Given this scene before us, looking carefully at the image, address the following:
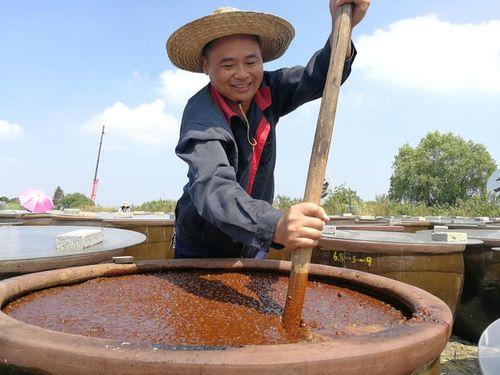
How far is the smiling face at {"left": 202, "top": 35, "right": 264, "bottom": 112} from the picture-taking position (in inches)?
73.0

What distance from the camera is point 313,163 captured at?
4.39 ft

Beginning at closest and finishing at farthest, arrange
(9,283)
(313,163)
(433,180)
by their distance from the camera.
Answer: (313,163), (9,283), (433,180)

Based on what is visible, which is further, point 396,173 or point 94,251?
point 396,173

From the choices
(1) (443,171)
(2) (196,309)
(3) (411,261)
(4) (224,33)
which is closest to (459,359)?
(3) (411,261)

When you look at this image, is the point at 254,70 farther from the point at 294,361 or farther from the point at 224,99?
the point at 294,361

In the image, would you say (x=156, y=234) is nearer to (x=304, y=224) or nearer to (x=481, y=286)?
(x=481, y=286)

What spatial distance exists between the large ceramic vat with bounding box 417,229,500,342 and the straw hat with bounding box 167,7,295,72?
2.43 metres

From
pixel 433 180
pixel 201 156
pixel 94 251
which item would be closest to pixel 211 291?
pixel 201 156

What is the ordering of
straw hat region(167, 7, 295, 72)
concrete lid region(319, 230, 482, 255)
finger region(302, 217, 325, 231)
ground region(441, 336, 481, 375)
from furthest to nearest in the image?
ground region(441, 336, 481, 375) < concrete lid region(319, 230, 482, 255) < straw hat region(167, 7, 295, 72) < finger region(302, 217, 325, 231)

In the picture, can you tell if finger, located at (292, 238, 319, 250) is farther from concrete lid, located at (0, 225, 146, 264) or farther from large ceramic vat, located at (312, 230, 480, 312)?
large ceramic vat, located at (312, 230, 480, 312)

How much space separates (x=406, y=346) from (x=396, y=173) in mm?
39944

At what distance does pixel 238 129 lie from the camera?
1.95 meters

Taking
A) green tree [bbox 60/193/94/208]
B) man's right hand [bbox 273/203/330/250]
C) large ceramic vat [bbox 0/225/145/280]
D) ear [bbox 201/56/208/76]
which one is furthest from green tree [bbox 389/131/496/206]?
man's right hand [bbox 273/203/330/250]

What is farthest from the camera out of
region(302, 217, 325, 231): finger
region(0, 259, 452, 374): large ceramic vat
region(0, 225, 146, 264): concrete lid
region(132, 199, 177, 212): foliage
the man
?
region(132, 199, 177, 212): foliage
